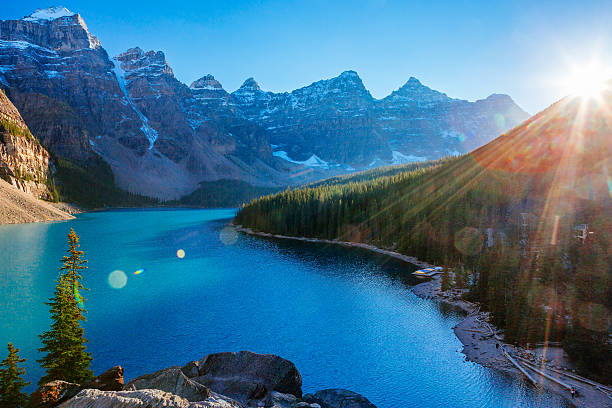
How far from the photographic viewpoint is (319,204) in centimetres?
10638

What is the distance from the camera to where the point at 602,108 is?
72.9 metres

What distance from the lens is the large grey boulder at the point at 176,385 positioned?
14.4 metres

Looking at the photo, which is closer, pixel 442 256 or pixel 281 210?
pixel 442 256

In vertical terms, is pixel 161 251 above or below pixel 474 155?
below

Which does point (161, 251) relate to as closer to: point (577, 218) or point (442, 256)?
point (442, 256)

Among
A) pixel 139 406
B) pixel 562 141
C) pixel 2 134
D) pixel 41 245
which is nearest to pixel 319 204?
pixel 562 141

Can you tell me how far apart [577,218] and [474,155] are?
54872 mm

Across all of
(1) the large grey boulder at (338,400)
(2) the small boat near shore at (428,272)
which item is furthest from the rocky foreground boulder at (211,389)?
(2) the small boat near shore at (428,272)

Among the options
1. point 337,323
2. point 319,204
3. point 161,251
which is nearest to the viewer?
point 337,323

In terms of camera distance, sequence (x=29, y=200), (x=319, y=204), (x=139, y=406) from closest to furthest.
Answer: (x=139, y=406), (x=319, y=204), (x=29, y=200)

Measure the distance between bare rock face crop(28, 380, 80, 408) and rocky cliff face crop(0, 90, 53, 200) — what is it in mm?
149500

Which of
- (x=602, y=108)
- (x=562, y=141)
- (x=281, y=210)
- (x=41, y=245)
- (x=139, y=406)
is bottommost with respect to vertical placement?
(x=41, y=245)

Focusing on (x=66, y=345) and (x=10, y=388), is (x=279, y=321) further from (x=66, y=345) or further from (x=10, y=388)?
(x=10, y=388)

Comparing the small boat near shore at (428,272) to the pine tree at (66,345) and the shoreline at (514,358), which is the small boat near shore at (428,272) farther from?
the pine tree at (66,345)
